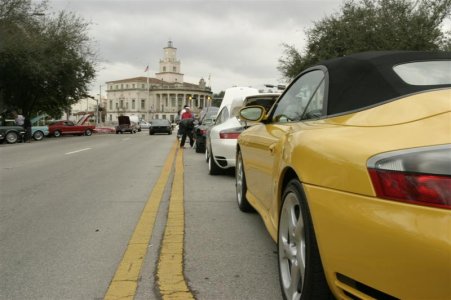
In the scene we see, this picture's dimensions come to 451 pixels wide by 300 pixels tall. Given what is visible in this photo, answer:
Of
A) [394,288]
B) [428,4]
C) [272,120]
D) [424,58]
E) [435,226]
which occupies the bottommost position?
[394,288]

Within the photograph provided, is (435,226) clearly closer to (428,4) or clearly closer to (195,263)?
(195,263)

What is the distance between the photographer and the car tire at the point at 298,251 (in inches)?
94.3

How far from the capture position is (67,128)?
39.9 meters

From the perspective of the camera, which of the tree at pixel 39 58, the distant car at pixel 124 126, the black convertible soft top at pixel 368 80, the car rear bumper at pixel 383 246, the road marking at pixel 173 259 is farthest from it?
the distant car at pixel 124 126

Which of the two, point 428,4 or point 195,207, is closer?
point 195,207

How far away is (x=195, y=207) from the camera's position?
19.6ft

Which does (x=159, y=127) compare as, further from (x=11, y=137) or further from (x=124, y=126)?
(x=11, y=137)

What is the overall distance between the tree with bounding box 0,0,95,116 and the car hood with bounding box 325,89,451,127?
1181 inches

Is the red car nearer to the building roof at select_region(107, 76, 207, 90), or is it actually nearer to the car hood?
the car hood

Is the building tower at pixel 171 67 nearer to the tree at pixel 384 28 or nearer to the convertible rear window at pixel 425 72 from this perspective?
the tree at pixel 384 28

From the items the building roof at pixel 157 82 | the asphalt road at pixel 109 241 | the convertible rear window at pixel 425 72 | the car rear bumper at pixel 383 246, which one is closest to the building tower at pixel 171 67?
the building roof at pixel 157 82

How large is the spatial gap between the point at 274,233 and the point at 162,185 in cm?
473

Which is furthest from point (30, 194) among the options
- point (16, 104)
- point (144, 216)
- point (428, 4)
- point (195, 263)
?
point (16, 104)

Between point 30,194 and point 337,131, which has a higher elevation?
point 337,131
